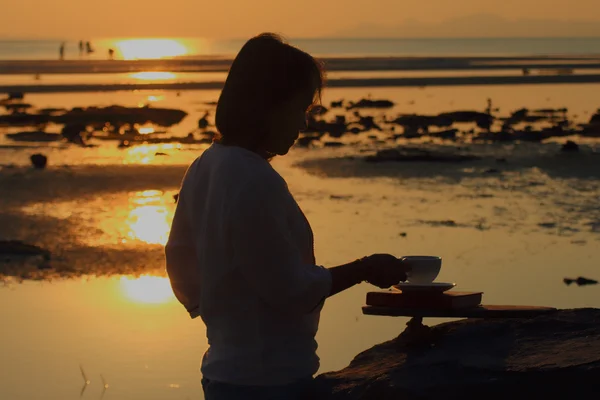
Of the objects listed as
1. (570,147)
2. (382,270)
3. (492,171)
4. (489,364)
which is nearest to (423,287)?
(382,270)

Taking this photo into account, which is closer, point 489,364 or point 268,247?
point 268,247

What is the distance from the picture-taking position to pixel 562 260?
37.1 ft

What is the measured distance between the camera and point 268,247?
3699 millimetres

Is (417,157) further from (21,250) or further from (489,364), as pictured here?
(489,364)

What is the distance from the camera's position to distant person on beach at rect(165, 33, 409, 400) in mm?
3723

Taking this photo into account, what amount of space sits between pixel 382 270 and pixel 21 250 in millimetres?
8996

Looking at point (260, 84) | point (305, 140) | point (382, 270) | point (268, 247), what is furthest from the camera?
point (305, 140)

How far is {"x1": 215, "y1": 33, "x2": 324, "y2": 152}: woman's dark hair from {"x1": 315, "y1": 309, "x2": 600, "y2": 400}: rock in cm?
82

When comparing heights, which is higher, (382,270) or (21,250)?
(382,270)

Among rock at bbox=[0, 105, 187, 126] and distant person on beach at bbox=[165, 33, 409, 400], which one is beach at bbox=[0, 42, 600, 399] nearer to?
rock at bbox=[0, 105, 187, 126]

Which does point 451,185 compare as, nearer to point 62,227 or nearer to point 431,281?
point 62,227

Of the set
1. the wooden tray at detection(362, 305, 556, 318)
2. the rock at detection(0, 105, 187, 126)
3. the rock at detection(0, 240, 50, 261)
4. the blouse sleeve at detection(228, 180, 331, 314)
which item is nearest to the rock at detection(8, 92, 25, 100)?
the rock at detection(0, 105, 187, 126)

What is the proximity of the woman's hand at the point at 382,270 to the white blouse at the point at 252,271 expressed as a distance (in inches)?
6.7

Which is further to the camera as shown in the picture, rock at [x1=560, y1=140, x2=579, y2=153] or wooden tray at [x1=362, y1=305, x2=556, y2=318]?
rock at [x1=560, y1=140, x2=579, y2=153]
